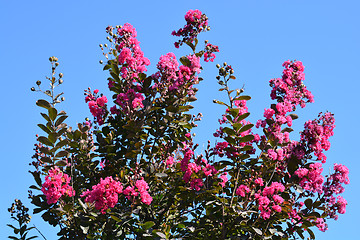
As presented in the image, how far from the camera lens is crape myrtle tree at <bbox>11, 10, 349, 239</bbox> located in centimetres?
496

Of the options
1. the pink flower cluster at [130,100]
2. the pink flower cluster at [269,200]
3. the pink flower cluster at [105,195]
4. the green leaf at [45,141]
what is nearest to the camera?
the pink flower cluster at [105,195]

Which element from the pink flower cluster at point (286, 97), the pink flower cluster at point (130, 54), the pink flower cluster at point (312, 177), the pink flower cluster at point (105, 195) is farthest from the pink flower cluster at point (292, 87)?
the pink flower cluster at point (105, 195)

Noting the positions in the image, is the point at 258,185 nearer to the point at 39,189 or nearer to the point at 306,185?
the point at 306,185

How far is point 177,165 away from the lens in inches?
229

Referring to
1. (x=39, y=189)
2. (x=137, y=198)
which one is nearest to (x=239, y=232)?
(x=137, y=198)

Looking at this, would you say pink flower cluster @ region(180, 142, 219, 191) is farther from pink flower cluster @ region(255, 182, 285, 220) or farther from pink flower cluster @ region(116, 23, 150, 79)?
pink flower cluster @ region(116, 23, 150, 79)

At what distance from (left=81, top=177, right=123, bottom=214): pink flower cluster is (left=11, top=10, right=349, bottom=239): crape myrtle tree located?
0.04ft

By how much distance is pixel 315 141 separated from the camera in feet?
17.8

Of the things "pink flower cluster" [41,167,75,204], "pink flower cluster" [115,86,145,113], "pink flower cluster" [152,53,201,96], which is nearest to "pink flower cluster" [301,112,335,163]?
"pink flower cluster" [152,53,201,96]

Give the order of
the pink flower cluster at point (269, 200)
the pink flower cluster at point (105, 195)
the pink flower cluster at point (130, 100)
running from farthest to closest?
the pink flower cluster at point (130, 100)
the pink flower cluster at point (269, 200)
the pink flower cluster at point (105, 195)

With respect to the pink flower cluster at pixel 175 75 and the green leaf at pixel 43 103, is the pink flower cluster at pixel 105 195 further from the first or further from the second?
the pink flower cluster at pixel 175 75

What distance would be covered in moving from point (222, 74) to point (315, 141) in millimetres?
1506

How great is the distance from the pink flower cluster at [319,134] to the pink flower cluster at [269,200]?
2.65ft

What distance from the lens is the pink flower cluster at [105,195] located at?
4.70 metres
